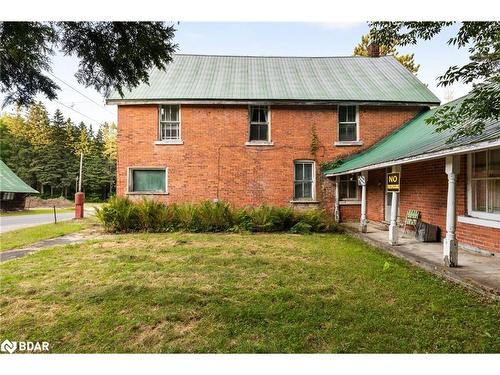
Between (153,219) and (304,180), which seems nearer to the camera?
(153,219)

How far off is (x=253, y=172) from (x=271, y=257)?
22.1ft

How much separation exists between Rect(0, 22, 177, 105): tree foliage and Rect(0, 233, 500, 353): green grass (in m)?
3.08

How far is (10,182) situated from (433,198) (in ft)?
64.1

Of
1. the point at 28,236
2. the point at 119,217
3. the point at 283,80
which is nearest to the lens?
the point at 28,236

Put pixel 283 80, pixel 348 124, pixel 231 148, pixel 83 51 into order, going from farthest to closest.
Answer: pixel 283 80
pixel 348 124
pixel 231 148
pixel 83 51

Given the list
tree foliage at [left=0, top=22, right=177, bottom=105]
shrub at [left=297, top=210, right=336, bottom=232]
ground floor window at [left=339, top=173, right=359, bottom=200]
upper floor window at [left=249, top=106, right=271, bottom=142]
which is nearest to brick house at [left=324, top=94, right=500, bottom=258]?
shrub at [left=297, top=210, right=336, bottom=232]

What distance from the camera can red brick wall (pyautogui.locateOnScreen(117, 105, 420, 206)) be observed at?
44.3ft

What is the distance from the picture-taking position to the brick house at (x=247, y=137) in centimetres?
1346

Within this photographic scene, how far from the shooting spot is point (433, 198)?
28.7ft

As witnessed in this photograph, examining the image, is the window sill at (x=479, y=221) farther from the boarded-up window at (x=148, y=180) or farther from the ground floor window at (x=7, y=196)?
the ground floor window at (x=7, y=196)

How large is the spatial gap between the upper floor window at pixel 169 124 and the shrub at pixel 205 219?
11.7ft

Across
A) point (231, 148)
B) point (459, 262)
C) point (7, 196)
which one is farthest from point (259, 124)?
point (7, 196)

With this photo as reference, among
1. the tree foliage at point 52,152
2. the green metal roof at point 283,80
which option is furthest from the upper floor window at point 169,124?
the tree foliage at point 52,152

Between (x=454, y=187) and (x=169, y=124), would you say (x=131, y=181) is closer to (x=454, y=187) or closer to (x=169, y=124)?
(x=169, y=124)
